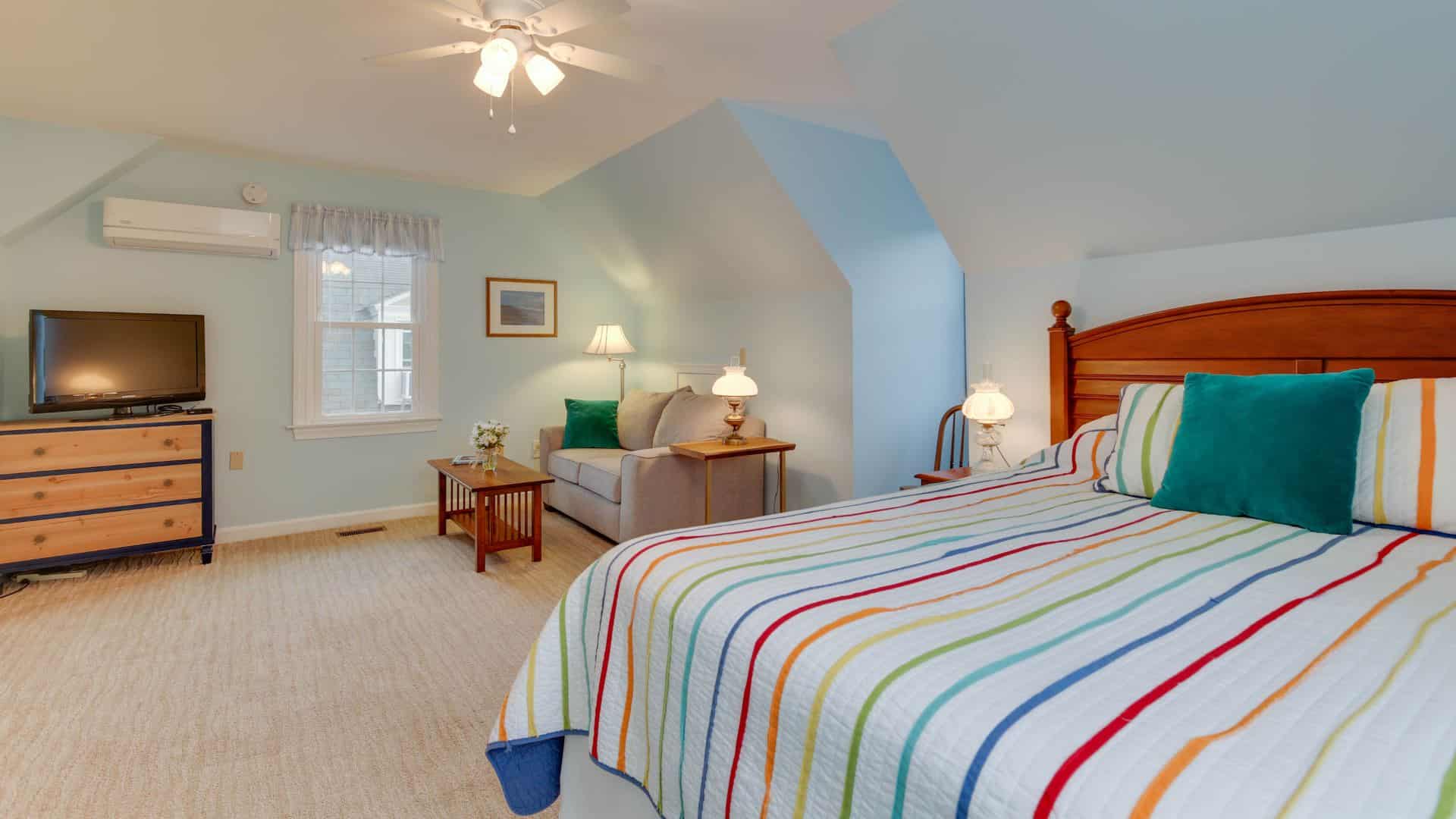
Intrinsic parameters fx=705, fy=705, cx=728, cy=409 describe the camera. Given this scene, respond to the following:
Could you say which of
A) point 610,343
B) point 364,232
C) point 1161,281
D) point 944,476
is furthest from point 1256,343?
point 364,232

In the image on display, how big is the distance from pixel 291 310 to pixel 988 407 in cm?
404

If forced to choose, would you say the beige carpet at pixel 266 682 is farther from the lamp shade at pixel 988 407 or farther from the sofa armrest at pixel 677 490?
the lamp shade at pixel 988 407

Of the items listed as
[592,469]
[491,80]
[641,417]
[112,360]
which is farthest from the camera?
[641,417]

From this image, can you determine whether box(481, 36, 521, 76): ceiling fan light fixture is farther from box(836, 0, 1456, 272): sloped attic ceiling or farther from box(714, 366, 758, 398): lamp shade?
box(714, 366, 758, 398): lamp shade

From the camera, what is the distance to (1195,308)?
8.36 ft

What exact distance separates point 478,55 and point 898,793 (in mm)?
2897

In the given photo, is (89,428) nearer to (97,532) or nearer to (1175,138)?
(97,532)

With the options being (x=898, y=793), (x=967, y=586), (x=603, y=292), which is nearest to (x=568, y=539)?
(x=603, y=292)

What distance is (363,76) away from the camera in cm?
292

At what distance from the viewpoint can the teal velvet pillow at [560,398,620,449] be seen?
4.85 metres

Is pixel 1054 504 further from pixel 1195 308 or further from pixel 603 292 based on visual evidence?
pixel 603 292

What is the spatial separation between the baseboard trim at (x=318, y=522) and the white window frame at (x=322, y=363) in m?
0.51

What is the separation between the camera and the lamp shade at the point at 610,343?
517 cm

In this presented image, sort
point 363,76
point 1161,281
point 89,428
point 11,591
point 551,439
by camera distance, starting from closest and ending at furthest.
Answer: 1. point 1161,281
2. point 363,76
3. point 11,591
4. point 89,428
5. point 551,439
